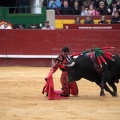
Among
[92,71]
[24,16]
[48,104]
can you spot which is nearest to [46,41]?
[24,16]

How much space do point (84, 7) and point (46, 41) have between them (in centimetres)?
258

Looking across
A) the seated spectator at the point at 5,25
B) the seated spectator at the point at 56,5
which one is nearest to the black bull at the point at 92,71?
the seated spectator at the point at 5,25

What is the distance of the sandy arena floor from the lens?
8.71 meters

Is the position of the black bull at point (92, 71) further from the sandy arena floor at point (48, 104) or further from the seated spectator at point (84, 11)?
the seated spectator at point (84, 11)

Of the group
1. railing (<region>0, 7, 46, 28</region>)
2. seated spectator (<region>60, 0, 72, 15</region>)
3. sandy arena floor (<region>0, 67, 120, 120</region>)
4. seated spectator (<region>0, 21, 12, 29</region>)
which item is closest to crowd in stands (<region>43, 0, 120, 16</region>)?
seated spectator (<region>60, 0, 72, 15</region>)

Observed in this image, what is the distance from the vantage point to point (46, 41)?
17.3m

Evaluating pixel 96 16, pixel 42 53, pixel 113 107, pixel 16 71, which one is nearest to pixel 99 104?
pixel 113 107

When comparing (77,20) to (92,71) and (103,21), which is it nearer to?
(103,21)

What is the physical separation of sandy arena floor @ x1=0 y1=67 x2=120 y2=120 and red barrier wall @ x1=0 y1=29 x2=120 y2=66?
136 inches

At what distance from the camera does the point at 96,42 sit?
1742cm

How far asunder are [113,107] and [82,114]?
35.3 inches

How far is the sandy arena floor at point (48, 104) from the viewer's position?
871 cm

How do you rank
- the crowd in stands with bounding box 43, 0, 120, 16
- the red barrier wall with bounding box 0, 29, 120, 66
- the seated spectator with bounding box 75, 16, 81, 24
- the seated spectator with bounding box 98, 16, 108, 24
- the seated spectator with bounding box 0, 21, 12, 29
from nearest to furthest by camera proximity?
the red barrier wall with bounding box 0, 29, 120, 66, the seated spectator with bounding box 0, 21, 12, 29, the seated spectator with bounding box 98, 16, 108, 24, the seated spectator with bounding box 75, 16, 81, 24, the crowd in stands with bounding box 43, 0, 120, 16

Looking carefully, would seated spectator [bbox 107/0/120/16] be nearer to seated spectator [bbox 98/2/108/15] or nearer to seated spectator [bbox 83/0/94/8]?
seated spectator [bbox 98/2/108/15]
